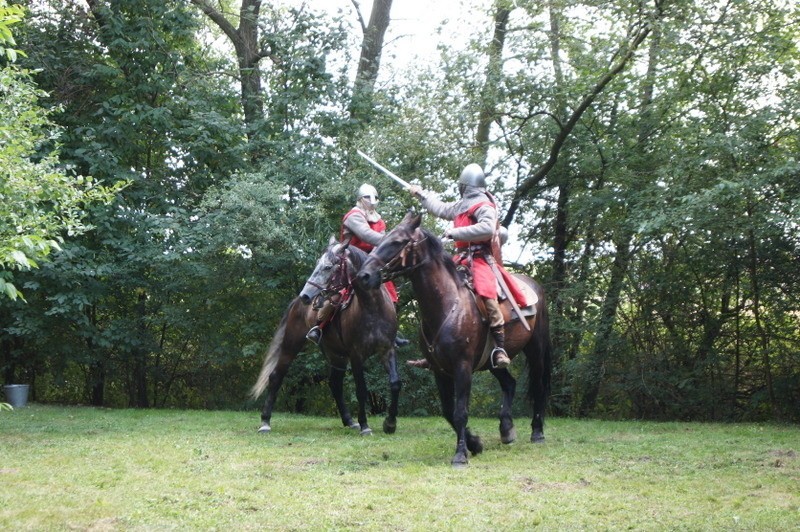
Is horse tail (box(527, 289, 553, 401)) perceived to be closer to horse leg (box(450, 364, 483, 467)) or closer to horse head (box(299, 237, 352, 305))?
horse leg (box(450, 364, 483, 467))

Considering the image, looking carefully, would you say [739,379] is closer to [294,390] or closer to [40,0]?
[294,390]

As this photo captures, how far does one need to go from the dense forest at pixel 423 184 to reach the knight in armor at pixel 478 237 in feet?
13.3

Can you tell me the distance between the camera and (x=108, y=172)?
16.1 meters

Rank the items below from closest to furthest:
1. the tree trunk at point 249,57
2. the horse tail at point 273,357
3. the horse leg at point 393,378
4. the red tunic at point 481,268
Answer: the red tunic at point 481,268 < the horse leg at point 393,378 < the horse tail at point 273,357 < the tree trunk at point 249,57

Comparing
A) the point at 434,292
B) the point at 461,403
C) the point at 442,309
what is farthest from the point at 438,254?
the point at 461,403

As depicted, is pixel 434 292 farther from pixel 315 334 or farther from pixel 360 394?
pixel 360 394

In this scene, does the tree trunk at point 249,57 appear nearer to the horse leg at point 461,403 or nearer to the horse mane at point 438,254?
the horse mane at point 438,254

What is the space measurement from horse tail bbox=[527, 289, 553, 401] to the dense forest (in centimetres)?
288

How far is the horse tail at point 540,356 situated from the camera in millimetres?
9789

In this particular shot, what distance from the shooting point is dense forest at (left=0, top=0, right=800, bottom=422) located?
12.9m

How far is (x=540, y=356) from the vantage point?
32.4ft

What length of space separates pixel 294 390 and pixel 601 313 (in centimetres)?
597

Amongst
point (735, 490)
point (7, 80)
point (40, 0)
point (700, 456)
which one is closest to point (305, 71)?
point (40, 0)

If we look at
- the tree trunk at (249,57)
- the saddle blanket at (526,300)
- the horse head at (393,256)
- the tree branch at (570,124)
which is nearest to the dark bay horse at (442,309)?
the horse head at (393,256)
